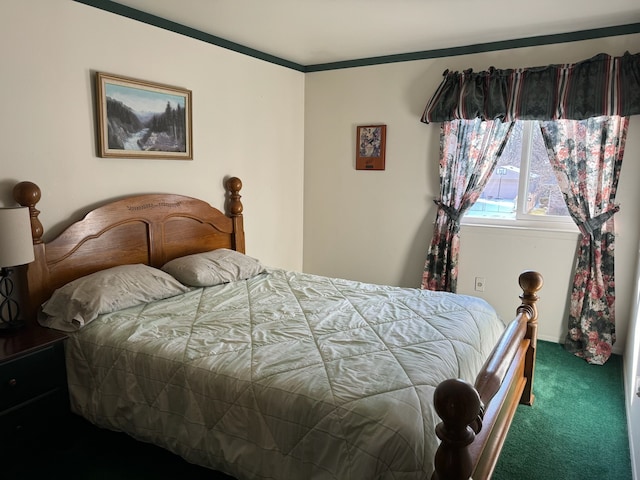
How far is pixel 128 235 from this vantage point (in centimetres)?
286

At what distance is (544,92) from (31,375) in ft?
11.6

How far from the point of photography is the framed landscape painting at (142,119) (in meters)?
2.74

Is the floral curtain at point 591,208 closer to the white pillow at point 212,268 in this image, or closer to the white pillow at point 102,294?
the white pillow at point 212,268

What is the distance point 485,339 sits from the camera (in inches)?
89.1

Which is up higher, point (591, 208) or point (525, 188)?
point (525, 188)

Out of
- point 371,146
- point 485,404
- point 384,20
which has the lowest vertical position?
point 485,404

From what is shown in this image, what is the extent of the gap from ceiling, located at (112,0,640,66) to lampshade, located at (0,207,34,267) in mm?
1478

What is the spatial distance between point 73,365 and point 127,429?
0.46 m

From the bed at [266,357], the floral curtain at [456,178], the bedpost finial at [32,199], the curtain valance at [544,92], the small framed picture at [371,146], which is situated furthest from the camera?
the small framed picture at [371,146]

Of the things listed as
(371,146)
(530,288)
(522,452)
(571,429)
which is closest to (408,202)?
(371,146)

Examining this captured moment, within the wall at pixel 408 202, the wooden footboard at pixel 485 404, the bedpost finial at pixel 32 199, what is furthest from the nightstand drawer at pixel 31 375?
the wall at pixel 408 202

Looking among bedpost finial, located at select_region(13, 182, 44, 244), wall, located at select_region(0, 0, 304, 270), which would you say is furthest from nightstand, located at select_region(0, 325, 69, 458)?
wall, located at select_region(0, 0, 304, 270)

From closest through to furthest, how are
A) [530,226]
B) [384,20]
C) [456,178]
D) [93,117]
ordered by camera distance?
1. [93,117]
2. [384,20]
3. [530,226]
4. [456,178]

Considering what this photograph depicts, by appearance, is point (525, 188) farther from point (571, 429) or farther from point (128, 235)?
point (128, 235)
